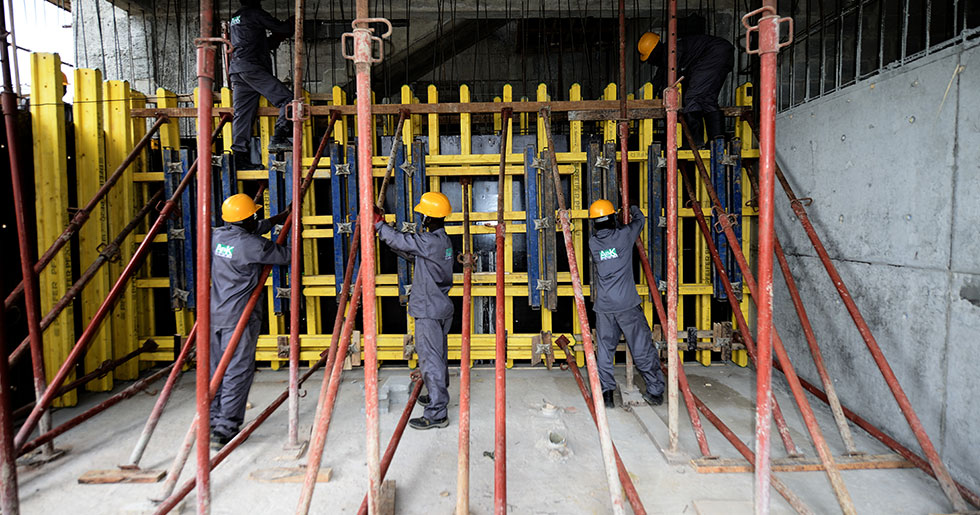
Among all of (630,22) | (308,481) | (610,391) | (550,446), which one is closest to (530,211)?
(610,391)

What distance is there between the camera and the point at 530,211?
196 inches

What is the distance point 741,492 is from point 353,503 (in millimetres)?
Answer: 2670

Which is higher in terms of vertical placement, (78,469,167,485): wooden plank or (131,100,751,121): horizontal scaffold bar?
(131,100,751,121): horizontal scaffold bar

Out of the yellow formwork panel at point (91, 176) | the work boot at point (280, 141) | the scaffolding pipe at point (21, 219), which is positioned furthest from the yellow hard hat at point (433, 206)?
the yellow formwork panel at point (91, 176)

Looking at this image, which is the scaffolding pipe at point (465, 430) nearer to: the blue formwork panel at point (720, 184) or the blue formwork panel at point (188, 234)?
the blue formwork panel at point (720, 184)

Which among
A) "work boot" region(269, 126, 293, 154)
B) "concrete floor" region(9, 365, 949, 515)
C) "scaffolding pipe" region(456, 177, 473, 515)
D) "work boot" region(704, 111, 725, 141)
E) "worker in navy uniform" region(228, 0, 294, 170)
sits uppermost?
"worker in navy uniform" region(228, 0, 294, 170)

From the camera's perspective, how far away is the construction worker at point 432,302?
4.25 metres

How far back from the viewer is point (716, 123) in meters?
5.06

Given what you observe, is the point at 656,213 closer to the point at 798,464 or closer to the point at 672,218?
the point at 672,218

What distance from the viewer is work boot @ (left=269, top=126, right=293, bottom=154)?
4.99 meters

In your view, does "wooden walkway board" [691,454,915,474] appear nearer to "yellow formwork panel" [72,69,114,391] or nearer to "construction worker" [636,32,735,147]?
"construction worker" [636,32,735,147]

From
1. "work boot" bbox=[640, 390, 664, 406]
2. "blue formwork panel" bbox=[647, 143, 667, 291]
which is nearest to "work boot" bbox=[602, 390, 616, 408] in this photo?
"work boot" bbox=[640, 390, 664, 406]

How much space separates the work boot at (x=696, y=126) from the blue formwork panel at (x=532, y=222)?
168cm

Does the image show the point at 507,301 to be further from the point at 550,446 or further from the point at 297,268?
the point at 297,268
